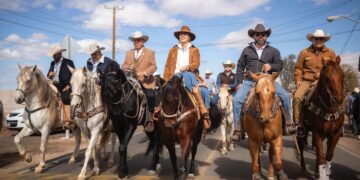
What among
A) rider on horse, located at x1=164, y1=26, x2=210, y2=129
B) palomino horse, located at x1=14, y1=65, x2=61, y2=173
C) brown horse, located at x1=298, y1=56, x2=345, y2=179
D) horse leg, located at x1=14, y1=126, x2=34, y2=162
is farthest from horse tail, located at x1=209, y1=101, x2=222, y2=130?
horse leg, located at x1=14, y1=126, x2=34, y2=162

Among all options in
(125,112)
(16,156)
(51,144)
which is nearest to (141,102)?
(125,112)

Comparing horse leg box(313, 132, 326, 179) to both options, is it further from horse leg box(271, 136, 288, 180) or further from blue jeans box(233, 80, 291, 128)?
horse leg box(271, 136, 288, 180)

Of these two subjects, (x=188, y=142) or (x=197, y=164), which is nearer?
(x=188, y=142)

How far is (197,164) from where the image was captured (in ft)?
30.2

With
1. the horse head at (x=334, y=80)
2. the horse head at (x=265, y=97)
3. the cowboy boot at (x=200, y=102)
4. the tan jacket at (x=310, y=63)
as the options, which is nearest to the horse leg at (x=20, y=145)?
the cowboy boot at (x=200, y=102)

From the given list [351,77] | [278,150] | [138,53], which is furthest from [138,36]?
[351,77]

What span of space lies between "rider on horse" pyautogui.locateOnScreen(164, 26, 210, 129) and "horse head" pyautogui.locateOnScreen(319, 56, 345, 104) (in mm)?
2523

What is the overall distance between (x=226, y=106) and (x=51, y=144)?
7.12 metres

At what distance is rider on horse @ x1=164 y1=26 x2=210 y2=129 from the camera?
7258 mm

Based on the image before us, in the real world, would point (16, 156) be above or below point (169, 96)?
below

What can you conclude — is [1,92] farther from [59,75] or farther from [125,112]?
[125,112]

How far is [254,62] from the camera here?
24.2ft

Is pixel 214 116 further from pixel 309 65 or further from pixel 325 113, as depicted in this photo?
pixel 325 113

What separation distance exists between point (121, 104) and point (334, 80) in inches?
172
